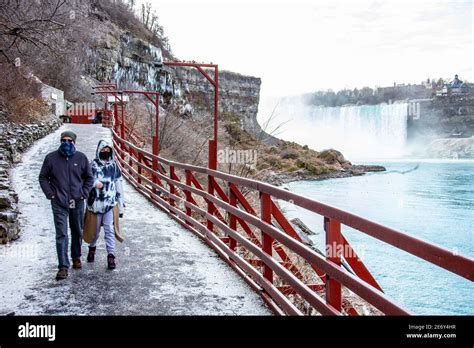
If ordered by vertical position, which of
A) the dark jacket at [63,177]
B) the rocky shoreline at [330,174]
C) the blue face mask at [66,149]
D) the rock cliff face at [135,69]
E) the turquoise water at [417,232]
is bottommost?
the rocky shoreline at [330,174]

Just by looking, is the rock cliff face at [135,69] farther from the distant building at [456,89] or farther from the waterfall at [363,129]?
the distant building at [456,89]

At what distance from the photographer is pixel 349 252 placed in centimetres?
411

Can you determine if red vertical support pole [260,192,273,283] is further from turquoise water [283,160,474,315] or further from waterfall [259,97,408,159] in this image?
waterfall [259,97,408,159]

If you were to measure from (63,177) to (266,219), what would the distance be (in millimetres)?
2373

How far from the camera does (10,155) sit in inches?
648

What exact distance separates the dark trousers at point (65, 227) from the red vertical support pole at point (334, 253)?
3352 millimetres

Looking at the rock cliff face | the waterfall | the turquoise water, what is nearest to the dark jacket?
the turquoise water

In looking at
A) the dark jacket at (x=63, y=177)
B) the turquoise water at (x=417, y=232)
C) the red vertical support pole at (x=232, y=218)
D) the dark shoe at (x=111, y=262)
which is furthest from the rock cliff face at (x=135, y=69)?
the dark jacket at (x=63, y=177)

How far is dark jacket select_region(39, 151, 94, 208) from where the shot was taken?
18.5 feet

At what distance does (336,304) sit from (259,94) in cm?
12623

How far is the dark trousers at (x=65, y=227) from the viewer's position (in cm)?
570

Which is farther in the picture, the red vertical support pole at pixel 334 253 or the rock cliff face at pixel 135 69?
the rock cliff face at pixel 135 69
